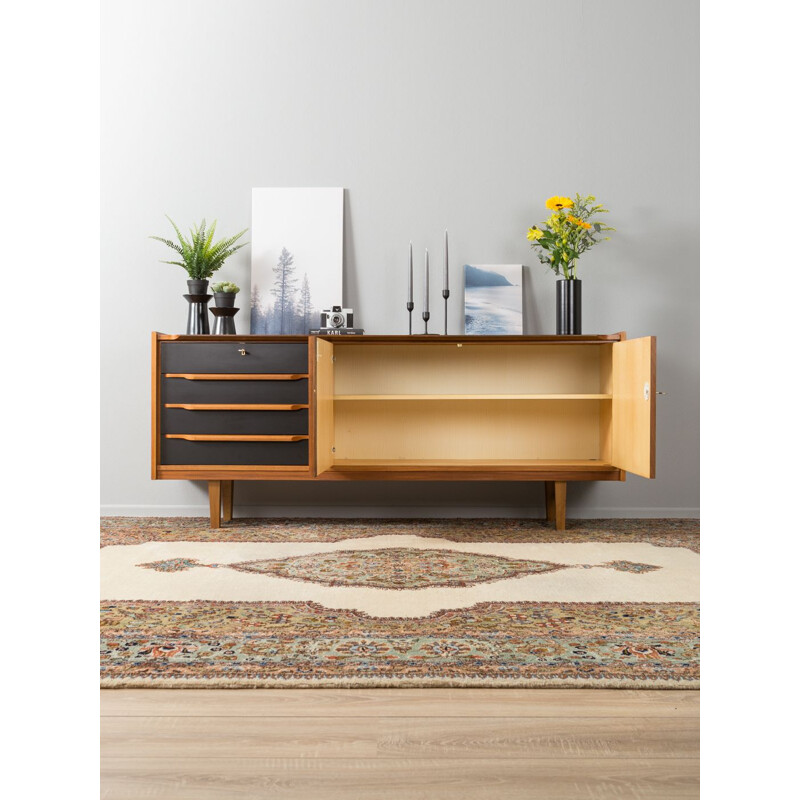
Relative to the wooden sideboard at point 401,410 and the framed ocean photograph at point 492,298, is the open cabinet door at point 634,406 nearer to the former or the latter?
the wooden sideboard at point 401,410

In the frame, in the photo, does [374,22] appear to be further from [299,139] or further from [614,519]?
[614,519]

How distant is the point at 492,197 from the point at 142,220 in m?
1.70

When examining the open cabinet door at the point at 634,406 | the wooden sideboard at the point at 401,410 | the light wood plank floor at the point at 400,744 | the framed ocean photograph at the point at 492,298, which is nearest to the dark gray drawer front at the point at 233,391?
the wooden sideboard at the point at 401,410

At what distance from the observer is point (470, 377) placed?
3.46 meters

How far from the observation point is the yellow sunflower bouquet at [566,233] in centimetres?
321

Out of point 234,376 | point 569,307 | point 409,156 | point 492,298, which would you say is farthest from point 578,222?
point 234,376

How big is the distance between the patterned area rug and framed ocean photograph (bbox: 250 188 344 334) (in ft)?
3.36

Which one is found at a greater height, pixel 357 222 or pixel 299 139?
pixel 299 139

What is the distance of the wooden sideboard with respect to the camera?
3.00m

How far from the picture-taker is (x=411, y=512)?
346 cm
